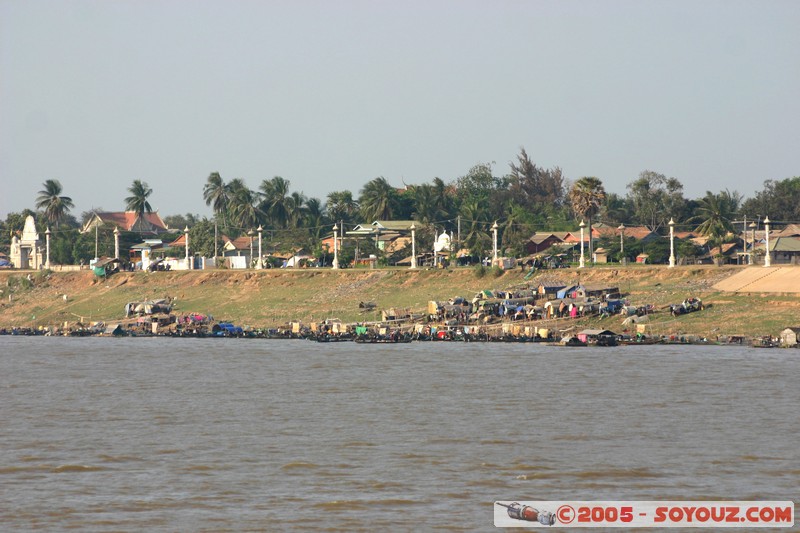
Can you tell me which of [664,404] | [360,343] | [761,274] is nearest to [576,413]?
[664,404]

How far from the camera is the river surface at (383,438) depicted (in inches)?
1197

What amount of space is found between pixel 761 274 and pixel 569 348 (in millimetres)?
24999

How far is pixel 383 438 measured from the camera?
135 feet

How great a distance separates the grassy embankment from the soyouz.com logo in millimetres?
52607

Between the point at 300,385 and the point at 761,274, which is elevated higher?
the point at 761,274

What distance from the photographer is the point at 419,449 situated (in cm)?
3856

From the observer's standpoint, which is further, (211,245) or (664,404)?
(211,245)

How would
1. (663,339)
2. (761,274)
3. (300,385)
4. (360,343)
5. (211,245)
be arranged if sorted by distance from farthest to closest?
(211,245) → (761,274) → (360,343) → (663,339) → (300,385)

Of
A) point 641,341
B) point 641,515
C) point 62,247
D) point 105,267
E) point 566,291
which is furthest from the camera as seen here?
point 62,247

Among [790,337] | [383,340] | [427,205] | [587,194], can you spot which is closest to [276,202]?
[427,205]

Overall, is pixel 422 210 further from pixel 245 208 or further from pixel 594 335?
pixel 594 335

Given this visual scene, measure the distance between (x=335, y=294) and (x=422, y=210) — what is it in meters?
45.8

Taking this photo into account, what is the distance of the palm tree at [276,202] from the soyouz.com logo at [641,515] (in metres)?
139

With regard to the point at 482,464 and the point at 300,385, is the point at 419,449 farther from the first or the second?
the point at 300,385
